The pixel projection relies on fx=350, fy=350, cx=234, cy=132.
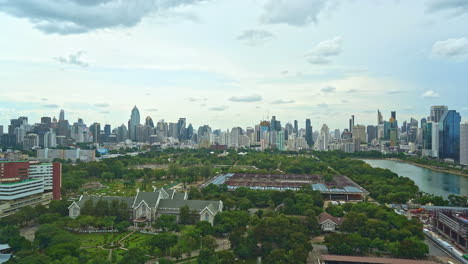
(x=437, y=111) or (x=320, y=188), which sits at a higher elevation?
(x=437, y=111)

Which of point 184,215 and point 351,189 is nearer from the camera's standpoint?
point 184,215

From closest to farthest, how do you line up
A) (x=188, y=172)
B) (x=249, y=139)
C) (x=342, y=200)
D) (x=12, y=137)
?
(x=342, y=200)
(x=188, y=172)
(x=12, y=137)
(x=249, y=139)

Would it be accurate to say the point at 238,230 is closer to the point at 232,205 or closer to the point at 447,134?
the point at 232,205

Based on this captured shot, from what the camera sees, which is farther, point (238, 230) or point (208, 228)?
point (208, 228)

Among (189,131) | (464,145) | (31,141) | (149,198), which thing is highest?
(189,131)

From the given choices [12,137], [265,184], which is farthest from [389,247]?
[12,137]

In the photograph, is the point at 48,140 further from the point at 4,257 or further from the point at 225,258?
the point at 225,258

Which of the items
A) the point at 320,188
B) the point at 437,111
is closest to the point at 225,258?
the point at 320,188
